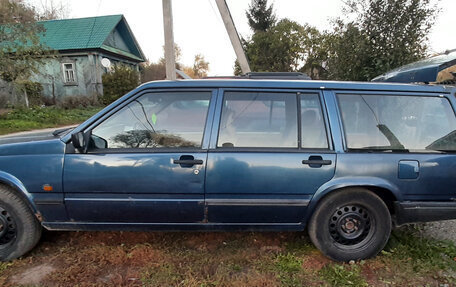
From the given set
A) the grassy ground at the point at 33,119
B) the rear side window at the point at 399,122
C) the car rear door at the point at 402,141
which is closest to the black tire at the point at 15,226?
the car rear door at the point at 402,141

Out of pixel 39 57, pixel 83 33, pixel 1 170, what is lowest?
pixel 1 170

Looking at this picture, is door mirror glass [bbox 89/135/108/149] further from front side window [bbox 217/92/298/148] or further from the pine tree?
the pine tree

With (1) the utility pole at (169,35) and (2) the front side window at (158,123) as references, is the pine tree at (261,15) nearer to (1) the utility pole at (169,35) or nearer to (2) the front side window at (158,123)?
(1) the utility pole at (169,35)

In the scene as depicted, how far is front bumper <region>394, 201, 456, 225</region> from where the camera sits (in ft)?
7.78

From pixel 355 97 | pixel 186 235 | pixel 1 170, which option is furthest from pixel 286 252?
pixel 1 170

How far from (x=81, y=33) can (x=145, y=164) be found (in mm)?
20192

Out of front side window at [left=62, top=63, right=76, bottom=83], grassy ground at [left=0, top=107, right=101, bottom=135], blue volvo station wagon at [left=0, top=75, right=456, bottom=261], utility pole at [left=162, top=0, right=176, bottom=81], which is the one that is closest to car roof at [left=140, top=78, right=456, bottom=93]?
blue volvo station wagon at [left=0, top=75, right=456, bottom=261]

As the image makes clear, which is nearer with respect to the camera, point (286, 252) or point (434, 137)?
point (434, 137)

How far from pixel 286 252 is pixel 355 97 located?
1685 mm

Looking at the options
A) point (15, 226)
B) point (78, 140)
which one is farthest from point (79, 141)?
point (15, 226)

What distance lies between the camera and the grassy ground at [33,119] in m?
10.1

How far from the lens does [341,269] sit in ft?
7.65

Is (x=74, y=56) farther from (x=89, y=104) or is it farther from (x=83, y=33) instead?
(x=89, y=104)

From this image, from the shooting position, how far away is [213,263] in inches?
96.1
